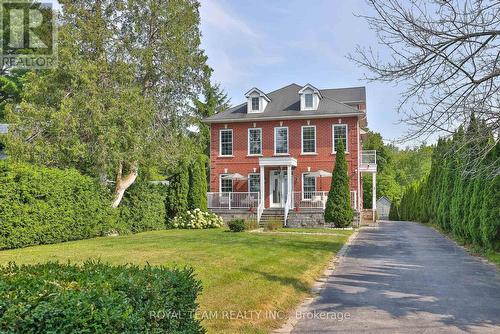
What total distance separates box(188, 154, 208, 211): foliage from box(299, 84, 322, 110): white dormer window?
726 centimetres

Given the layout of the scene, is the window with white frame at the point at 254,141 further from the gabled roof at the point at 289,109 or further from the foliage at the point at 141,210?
the foliage at the point at 141,210

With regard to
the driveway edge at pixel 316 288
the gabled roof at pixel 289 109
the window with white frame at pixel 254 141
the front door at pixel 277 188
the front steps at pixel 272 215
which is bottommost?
the driveway edge at pixel 316 288

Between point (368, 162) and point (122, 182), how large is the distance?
1629 centimetres

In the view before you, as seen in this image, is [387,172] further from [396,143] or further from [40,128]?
[396,143]

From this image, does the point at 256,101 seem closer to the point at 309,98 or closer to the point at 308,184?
the point at 309,98

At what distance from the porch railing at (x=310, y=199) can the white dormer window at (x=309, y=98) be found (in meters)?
5.17

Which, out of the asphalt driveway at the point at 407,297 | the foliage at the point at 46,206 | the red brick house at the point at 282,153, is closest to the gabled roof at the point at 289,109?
the red brick house at the point at 282,153

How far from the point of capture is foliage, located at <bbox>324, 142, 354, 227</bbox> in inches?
850

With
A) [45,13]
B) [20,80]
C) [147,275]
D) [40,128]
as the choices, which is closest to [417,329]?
[147,275]

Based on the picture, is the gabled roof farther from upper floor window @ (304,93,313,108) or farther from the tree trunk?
the tree trunk

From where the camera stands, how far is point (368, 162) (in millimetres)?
29422

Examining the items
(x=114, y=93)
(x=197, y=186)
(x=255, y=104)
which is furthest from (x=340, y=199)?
(x=114, y=93)

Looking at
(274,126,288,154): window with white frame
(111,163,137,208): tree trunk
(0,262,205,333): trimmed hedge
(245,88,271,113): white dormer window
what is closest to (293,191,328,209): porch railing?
(274,126,288,154): window with white frame

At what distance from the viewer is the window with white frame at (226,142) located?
28.6 metres
